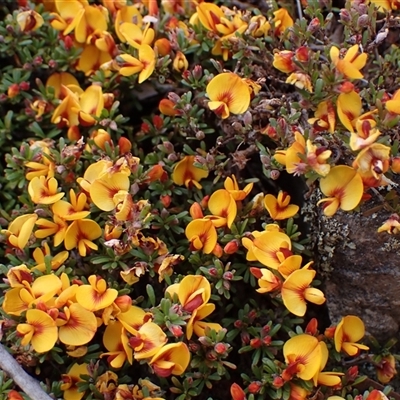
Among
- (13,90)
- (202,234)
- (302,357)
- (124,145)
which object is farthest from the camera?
(13,90)

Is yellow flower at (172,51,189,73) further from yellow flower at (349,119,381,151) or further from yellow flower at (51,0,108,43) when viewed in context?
yellow flower at (349,119,381,151)

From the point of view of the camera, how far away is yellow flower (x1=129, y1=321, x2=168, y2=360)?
1.67m

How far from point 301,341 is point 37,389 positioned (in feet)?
2.38

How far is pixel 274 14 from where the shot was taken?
2.28 metres

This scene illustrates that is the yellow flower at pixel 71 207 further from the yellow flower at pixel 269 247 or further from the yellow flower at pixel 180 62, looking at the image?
the yellow flower at pixel 180 62

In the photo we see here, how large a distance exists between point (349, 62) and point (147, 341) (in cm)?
90

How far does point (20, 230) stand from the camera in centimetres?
196

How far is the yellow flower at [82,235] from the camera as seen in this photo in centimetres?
194

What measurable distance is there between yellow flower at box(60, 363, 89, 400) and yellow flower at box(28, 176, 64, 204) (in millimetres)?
485

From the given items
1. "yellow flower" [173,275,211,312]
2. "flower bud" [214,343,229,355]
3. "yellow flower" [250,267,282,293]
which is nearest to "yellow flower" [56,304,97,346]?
"yellow flower" [173,275,211,312]

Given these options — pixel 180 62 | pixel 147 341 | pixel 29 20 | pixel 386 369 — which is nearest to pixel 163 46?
pixel 180 62

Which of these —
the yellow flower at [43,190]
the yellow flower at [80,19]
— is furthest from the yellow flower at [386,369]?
the yellow flower at [80,19]

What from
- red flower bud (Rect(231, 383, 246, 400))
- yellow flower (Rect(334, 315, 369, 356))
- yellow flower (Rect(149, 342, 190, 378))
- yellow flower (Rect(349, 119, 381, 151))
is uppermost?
yellow flower (Rect(349, 119, 381, 151))

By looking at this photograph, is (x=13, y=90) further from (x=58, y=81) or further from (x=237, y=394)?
(x=237, y=394)
